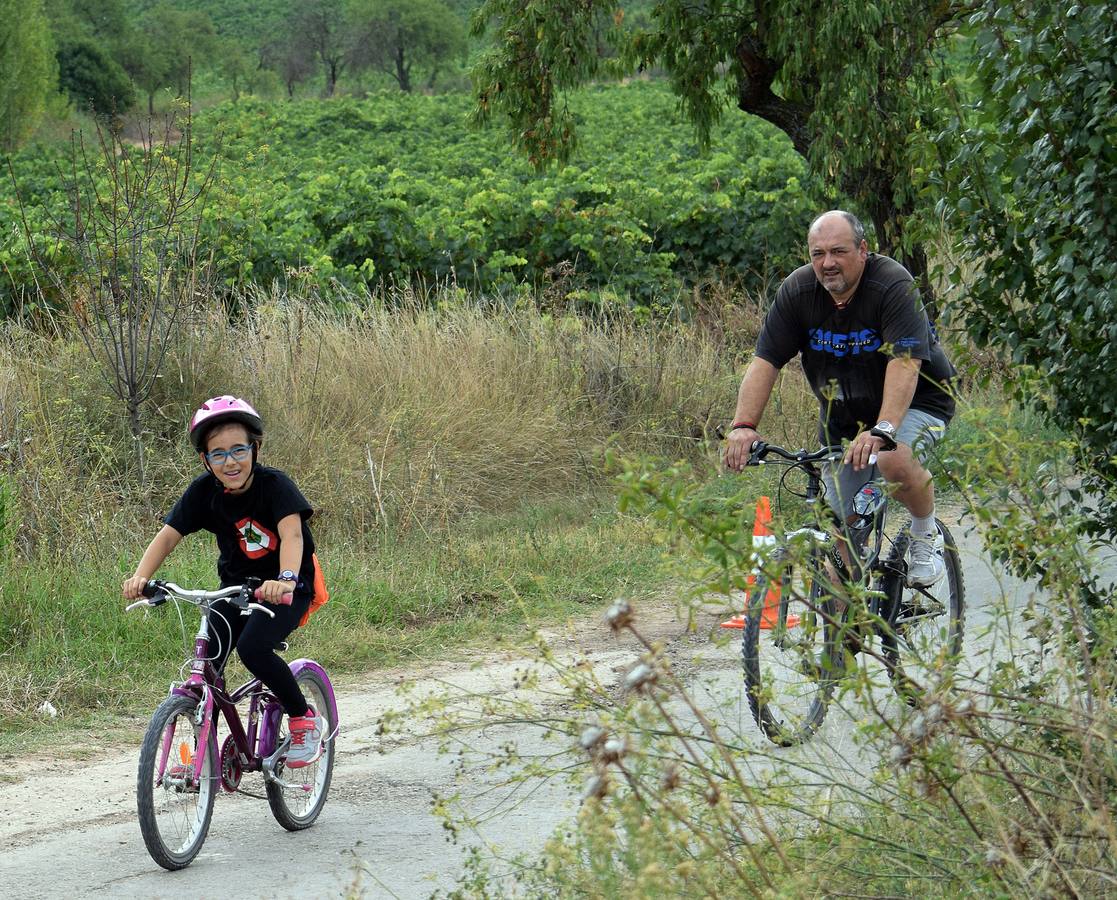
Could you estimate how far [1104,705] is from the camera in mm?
3508

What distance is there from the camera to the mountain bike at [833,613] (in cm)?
342

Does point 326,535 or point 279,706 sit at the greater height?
point 279,706

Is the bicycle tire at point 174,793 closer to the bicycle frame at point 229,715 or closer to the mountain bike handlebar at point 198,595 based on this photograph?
the bicycle frame at point 229,715

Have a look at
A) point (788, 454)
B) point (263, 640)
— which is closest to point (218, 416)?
point (263, 640)

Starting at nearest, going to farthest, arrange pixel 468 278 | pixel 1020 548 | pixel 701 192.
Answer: pixel 1020 548 → pixel 468 278 → pixel 701 192

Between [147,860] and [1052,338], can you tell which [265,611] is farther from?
[1052,338]

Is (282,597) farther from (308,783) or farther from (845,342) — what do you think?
(845,342)

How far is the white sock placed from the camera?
6602 mm

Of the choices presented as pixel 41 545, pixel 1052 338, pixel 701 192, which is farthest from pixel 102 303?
pixel 701 192

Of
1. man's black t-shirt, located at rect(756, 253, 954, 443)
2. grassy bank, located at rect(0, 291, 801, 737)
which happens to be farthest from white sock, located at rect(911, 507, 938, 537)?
grassy bank, located at rect(0, 291, 801, 737)

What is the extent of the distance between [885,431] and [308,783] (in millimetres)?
2533

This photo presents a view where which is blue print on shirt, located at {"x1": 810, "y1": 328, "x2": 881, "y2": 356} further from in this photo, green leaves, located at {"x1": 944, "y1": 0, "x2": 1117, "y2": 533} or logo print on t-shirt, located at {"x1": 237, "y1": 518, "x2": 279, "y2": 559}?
logo print on t-shirt, located at {"x1": 237, "y1": 518, "x2": 279, "y2": 559}

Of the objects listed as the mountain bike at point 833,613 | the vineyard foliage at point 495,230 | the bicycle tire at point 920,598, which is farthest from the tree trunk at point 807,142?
the mountain bike at point 833,613

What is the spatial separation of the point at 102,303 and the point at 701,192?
43.7ft
